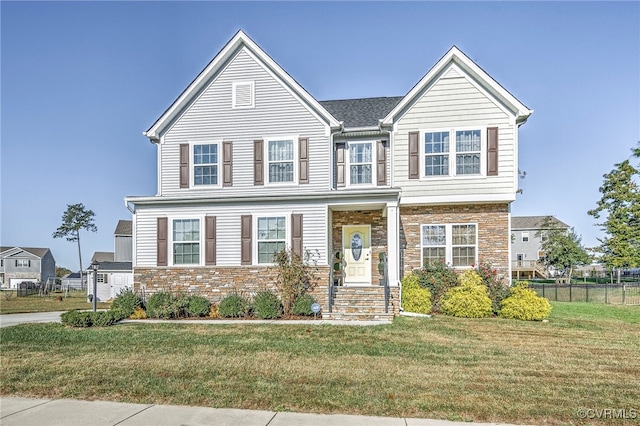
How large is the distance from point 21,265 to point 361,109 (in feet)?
220

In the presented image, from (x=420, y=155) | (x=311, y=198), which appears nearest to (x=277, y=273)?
(x=311, y=198)

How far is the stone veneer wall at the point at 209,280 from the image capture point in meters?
14.6

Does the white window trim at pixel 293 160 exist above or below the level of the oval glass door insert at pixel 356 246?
above

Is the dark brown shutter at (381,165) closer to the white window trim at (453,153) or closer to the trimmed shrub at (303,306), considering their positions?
the white window trim at (453,153)

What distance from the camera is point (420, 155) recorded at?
15773 millimetres

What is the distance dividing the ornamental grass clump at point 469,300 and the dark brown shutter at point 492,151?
12.5 feet

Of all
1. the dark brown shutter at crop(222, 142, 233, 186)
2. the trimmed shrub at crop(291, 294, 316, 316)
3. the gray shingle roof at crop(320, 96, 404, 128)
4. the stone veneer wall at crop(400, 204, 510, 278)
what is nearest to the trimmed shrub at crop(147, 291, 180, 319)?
the trimmed shrub at crop(291, 294, 316, 316)

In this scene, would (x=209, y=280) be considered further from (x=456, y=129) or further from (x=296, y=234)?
(x=456, y=129)

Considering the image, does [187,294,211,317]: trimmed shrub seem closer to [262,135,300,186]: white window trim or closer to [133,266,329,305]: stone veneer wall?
[133,266,329,305]: stone veneer wall

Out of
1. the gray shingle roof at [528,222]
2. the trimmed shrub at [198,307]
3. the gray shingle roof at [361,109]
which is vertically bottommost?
the trimmed shrub at [198,307]

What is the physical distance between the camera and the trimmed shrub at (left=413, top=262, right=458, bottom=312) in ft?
48.4

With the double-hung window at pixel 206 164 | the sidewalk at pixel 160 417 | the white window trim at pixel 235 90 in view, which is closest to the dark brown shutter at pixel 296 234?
the double-hung window at pixel 206 164

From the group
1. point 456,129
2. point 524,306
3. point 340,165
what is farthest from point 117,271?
point 524,306

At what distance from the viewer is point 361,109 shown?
720 inches
